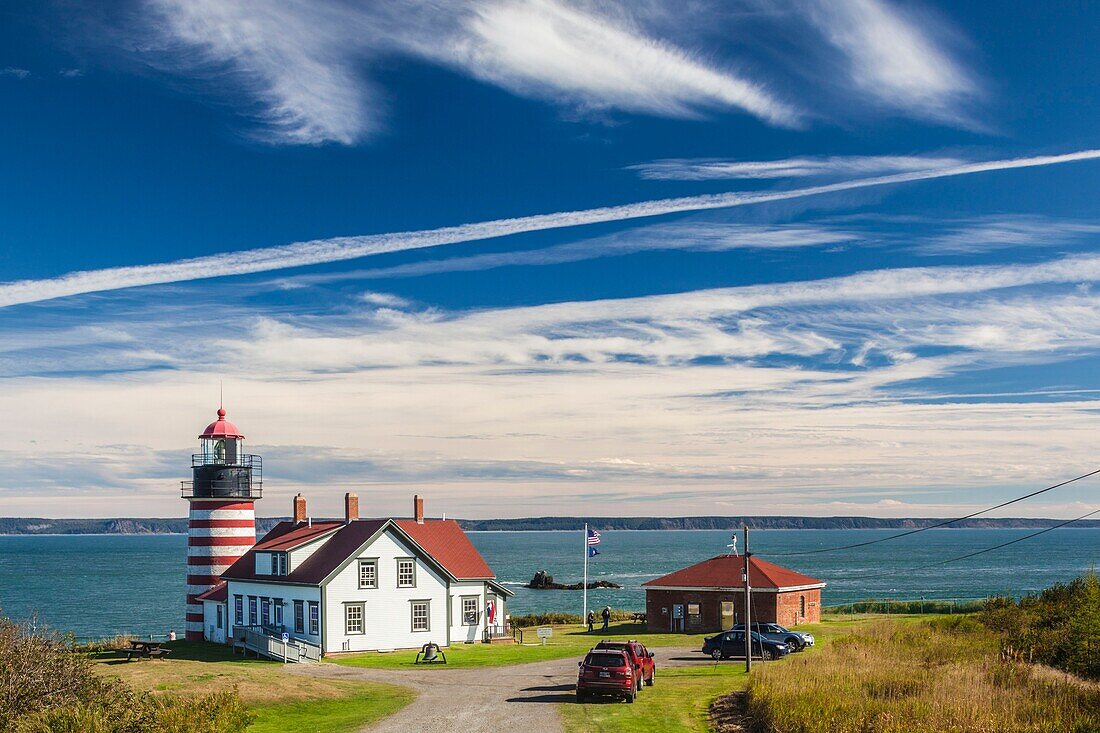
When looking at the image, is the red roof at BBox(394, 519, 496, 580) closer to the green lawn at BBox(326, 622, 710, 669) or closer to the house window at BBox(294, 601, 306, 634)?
the green lawn at BBox(326, 622, 710, 669)

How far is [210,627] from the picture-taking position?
55.0 m

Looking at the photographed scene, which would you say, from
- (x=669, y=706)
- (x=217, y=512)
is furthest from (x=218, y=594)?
(x=669, y=706)

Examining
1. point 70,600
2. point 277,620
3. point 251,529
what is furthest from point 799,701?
point 70,600

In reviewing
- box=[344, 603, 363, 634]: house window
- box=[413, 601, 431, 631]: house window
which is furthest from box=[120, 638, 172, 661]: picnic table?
box=[413, 601, 431, 631]: house window

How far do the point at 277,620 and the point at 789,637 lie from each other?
23735mm

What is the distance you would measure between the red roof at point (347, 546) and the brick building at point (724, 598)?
10.5 meters

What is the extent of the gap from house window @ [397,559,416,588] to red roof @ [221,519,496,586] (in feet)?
3.57

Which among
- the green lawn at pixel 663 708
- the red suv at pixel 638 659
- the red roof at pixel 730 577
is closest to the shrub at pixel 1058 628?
the green lawn at pixel 663 708

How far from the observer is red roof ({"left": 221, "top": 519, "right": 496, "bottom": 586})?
1925 inches

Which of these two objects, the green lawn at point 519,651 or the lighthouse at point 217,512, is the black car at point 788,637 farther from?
the lighthouse at point 217,512

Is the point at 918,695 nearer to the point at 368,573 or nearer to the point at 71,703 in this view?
the point at 71,703

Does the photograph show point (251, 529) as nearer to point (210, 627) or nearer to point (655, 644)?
point (210, 627)

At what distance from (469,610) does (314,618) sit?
8546mm

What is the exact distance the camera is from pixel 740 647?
4331 centimetres
